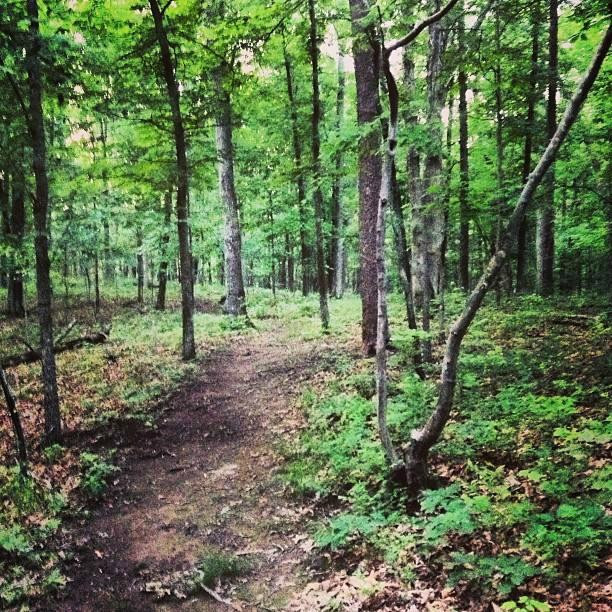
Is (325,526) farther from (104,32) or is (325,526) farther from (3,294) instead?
(3,294)

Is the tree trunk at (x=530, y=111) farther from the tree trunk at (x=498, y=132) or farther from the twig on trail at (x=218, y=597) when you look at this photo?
the twig on trail at (x=218, y=597)

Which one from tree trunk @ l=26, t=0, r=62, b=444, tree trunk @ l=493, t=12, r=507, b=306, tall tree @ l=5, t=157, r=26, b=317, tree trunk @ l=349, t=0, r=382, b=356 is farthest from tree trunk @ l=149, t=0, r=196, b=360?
tree trunk @ l=493, t=12, r=507, b=306

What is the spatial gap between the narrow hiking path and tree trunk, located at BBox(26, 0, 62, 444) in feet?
4.90

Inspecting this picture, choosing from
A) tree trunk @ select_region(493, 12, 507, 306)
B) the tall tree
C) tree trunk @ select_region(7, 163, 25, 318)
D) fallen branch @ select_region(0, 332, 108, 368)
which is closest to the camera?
tree trunk @ select_region(493, 12, 507, 306)

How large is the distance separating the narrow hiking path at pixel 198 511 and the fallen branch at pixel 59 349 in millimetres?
6960

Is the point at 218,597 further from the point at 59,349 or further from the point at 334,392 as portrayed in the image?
the point at 59,349

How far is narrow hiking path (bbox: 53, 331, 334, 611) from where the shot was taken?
5.27 meters

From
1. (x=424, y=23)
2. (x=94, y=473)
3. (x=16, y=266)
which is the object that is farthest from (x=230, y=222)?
(x=424, y=23)

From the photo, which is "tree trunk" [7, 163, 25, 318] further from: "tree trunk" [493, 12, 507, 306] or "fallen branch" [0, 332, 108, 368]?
"tree trunk" [493, 12, 507, 306]

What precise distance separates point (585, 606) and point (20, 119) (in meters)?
11.9

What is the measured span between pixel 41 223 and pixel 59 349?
30.1 ft

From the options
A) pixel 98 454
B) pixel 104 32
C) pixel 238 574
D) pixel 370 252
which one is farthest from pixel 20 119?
pixel 238 574

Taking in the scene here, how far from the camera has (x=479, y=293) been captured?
4.67 meters

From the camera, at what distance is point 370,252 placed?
1107 centimetres
